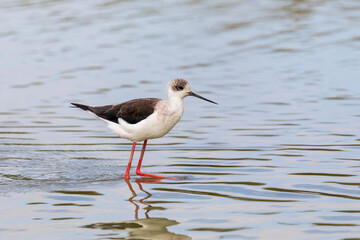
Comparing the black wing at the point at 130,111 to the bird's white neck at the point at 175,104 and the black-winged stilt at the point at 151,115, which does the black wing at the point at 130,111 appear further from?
the bird's white neck at the point at 175,104

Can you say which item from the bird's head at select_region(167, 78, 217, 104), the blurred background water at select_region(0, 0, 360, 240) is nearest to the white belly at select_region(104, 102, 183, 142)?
the bird's head at select_region(167, 78, 217, 104)

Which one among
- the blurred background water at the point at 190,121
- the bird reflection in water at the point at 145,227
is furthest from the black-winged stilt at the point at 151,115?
the bird reflection in water at the point at 145,227

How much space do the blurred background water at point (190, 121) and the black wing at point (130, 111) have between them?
72cm

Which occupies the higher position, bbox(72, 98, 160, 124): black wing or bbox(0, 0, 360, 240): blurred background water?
bbox(72, 98, 160, 124): black wing

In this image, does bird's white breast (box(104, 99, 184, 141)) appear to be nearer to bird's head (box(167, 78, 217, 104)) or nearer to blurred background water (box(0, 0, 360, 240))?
bird's head (box(167, 78, 217, 104))

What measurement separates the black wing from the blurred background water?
2.36 ft

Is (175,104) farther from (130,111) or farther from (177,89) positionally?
(130,111)

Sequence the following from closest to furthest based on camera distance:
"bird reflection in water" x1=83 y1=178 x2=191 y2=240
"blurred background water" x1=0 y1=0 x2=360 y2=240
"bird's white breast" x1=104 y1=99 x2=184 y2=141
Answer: "bird reflection in water" x1=83 y1=178 x2=191 y2=240
"blurred background water" x1=0 y1=0 x2=360 y2=240
"bird's white breast" x1=104 y1=99 x2=184 y2=141

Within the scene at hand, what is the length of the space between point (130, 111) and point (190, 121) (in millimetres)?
3491

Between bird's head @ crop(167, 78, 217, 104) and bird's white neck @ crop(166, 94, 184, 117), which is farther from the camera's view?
bird's head @ crop(167, 78, 217, 104)

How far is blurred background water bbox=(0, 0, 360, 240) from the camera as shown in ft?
27.2

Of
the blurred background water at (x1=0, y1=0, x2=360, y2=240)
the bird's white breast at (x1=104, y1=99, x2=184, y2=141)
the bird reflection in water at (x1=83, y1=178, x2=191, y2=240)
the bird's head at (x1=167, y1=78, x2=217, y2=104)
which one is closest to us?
the bird reflection in water at (x1=83, y1=178, x2=191, y2=240)

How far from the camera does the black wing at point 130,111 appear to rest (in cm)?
1032

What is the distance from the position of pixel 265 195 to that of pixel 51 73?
33.0 ft
